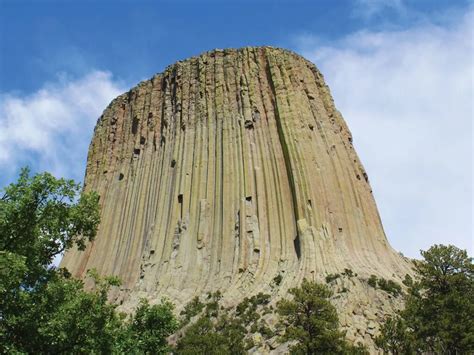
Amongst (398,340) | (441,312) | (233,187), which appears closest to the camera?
(398,340)

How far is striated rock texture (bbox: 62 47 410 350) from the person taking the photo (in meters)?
31.4

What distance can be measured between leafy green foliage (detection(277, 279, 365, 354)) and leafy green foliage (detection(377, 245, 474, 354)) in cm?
163

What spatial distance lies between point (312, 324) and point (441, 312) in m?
4.62

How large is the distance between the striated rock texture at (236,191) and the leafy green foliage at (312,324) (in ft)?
15.4

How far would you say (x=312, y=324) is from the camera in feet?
66.5

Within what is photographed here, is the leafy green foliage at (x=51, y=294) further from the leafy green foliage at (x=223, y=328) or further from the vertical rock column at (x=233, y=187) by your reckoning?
the vertical rock column at (x=233, y=187)

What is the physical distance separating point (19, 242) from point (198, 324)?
1499 centimetres

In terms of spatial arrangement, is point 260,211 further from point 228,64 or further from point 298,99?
point 228,64

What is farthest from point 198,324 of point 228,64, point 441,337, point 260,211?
point 228,64

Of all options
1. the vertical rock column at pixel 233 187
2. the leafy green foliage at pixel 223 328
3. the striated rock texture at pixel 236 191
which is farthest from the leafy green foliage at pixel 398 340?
the vertical rock column at pixel 233 187

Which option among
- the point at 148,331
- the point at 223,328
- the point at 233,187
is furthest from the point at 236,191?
the point at 148,331

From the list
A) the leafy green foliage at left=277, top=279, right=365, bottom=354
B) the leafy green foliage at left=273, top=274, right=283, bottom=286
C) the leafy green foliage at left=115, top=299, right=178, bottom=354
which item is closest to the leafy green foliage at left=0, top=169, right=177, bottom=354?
the leafy green foliage at left=115, top=299, right=178, bottom=354

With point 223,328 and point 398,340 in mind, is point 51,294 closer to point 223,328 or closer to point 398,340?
point 398,340

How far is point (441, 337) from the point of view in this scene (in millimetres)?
19328
